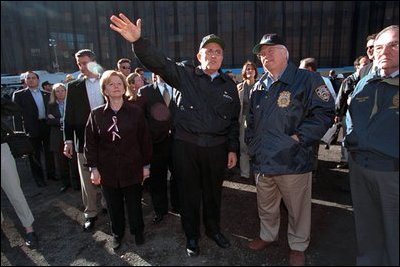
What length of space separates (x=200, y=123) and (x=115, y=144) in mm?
926

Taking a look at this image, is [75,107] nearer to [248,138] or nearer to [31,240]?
[31,240]

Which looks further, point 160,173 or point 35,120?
point 35,120

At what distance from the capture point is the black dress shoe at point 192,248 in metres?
3.33

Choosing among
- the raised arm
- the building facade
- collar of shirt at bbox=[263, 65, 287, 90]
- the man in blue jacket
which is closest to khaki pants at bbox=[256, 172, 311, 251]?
the man in blue jacket

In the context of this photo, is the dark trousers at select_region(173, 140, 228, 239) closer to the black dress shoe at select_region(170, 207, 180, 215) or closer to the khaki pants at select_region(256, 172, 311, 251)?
the khaki pants at select_region(256, 172, 311, 251)

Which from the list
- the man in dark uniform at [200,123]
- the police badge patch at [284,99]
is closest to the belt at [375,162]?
the police badge patch at [284,99]

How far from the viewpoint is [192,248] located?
11.0ft

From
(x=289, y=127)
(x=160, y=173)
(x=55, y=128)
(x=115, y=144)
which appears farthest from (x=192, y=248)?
(x=55, y=128)

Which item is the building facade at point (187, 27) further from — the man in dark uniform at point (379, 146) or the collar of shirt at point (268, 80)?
the man in dark uniform at point (379, 146)

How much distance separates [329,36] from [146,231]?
3491 cm

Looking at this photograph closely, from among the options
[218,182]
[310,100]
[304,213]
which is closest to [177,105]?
[218,182]

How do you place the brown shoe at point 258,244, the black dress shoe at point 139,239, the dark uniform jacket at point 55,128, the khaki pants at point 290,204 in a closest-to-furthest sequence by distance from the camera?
the khaki pants at point 290,204 → the brown shoe at point 258,244 → the black dress shoe at point 139,239 → the dark uniform jacket at point 55,128

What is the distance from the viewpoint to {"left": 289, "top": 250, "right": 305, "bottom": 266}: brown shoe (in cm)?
306

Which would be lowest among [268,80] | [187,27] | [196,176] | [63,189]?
[63,189]
